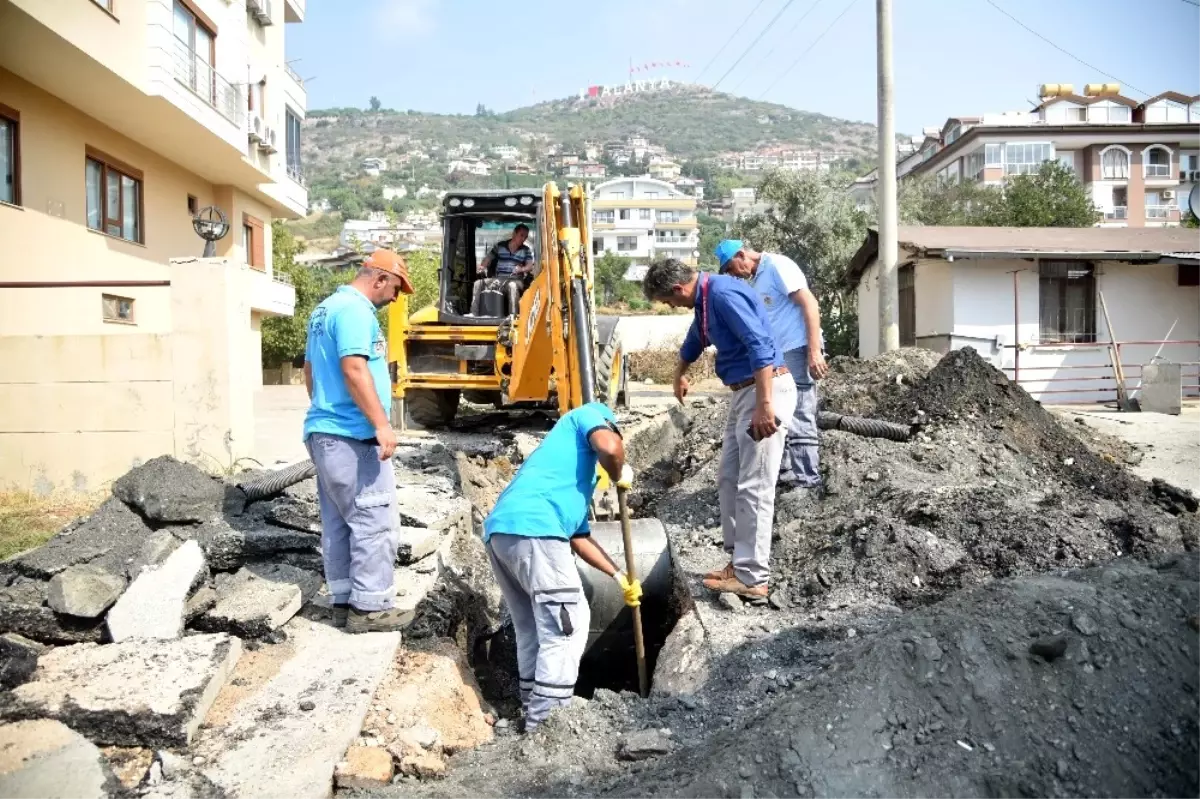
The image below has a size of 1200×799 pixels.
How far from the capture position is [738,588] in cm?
488

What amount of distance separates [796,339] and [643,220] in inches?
3611

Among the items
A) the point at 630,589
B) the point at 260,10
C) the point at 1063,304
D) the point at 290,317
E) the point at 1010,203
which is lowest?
the point at 630,589

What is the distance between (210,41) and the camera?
17328 millimetres

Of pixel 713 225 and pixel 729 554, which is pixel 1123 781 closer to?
pixel 729 554

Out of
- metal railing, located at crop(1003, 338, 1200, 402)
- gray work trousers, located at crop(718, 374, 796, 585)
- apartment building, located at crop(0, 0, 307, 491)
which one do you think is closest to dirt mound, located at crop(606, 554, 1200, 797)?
gray work trousers, located at crop(718, 374, 796, 585)

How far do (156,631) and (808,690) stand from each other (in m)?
2.95

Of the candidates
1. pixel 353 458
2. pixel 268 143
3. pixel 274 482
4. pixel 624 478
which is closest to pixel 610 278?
pixel 268 143

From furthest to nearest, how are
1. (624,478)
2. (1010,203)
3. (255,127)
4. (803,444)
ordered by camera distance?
(1010,203), (255,127), (803,444), (624,478)

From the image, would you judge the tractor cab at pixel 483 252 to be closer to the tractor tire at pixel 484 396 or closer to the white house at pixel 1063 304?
the tractor tire at pixel 484 396

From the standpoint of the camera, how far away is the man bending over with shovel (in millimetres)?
4023

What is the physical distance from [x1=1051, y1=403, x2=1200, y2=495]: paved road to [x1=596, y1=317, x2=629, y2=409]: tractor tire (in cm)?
530

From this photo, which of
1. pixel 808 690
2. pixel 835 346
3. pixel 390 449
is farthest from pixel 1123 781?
pixel 835 346

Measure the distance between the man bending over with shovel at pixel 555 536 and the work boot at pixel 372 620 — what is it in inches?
31.4

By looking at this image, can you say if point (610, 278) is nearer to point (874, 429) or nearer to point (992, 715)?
point (874, 429)
